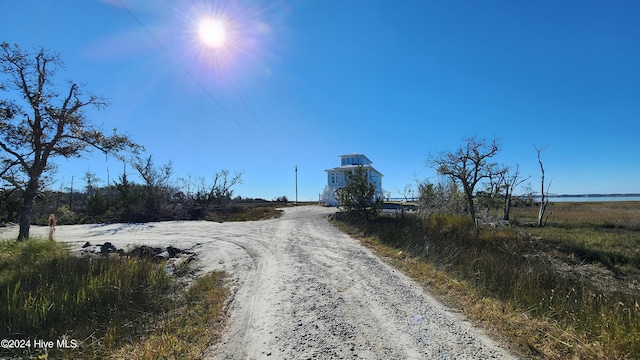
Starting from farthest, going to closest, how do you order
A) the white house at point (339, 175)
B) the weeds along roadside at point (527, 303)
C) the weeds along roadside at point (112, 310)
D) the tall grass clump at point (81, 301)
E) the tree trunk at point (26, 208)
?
the white house at point (339, 175) < the tree trunk at point (26, 208) < the tall grass clump at point (81, 301) < the weeds along roadside at point (112, 310) < the weeds along roadside at point (527, 303)

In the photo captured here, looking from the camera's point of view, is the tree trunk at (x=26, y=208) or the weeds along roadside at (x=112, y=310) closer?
the weeds along roadside at (x=112, y=310)

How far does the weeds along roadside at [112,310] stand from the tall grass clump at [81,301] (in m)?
0.01

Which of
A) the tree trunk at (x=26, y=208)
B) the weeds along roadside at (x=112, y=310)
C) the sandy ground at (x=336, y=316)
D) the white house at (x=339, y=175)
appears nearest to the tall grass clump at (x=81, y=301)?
the weeds along roadside at (x=112, y=310)

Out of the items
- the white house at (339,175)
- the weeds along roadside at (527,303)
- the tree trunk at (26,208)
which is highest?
the white house at (339,175)

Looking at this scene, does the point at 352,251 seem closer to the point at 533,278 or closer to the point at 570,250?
the point at 533,278

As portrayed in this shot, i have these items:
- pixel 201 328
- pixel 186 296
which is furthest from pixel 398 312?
pixel 186 296

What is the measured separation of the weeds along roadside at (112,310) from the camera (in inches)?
156

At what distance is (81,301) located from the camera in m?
5.34

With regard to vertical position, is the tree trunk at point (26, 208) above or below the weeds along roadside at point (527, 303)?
above

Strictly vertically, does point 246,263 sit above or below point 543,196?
below

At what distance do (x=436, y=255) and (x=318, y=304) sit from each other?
5.12 m

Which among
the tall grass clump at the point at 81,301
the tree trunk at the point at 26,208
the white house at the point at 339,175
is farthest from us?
the white house at the point at 339,175

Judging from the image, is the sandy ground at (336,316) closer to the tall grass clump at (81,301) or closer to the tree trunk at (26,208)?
the tall grass clump at (81,301)

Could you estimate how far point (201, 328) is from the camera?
14.5ft
